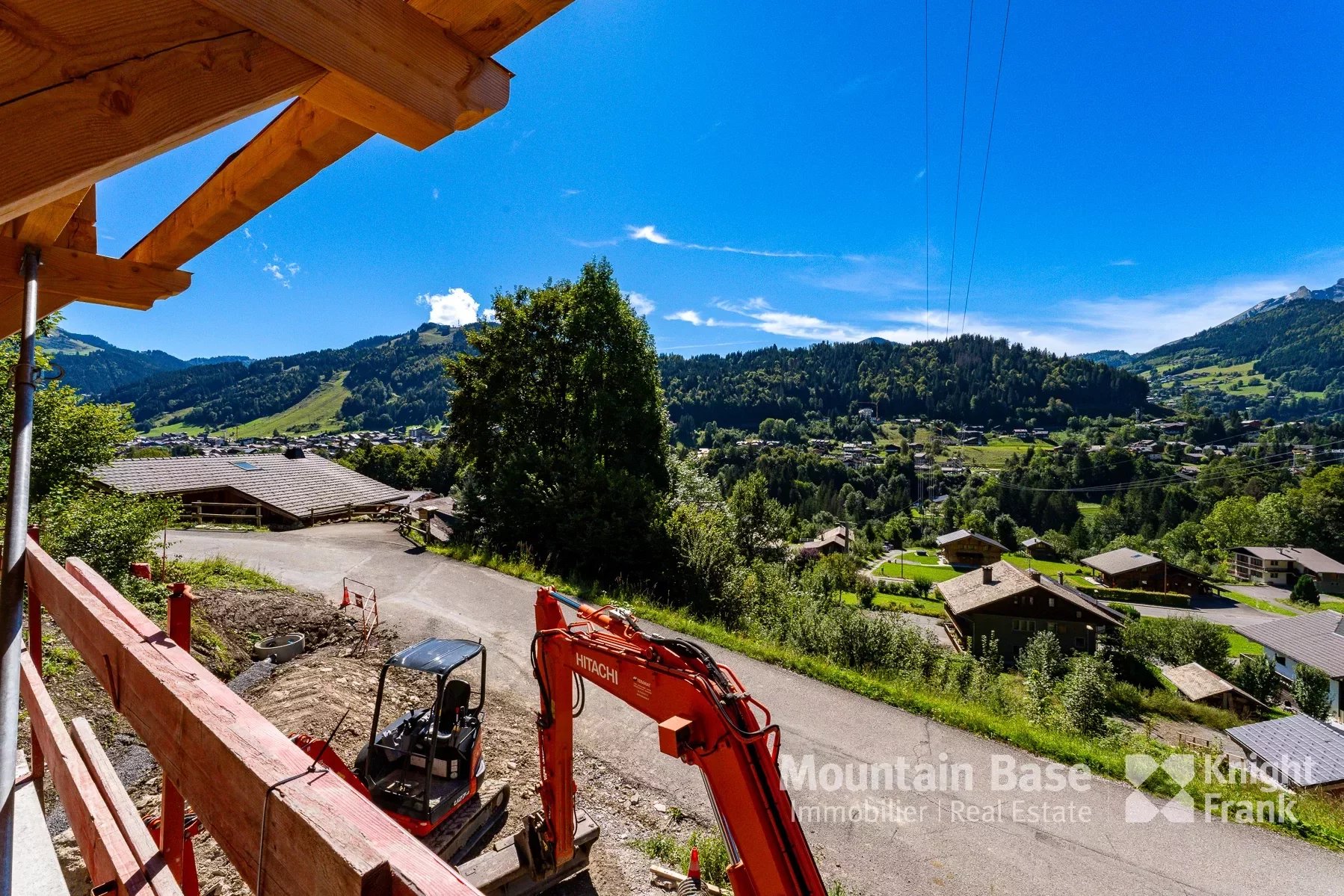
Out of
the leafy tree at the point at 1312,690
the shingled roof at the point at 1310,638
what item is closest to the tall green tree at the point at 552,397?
the leafy tree at the point at 1312,690

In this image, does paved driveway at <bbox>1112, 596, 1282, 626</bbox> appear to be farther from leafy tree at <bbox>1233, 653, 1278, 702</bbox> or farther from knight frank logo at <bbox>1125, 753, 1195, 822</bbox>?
knight frank logo at <bbox>1125, 753, 1195, 822</bbox>

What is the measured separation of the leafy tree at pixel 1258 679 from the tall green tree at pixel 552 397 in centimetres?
3625

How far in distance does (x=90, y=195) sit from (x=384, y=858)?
296 cm

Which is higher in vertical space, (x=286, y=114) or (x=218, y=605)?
(x=286, y=114)

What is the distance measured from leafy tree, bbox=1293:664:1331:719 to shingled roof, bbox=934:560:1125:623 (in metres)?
8.24

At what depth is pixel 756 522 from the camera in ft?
70.8

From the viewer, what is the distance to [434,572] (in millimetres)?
14078

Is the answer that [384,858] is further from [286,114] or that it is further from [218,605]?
[218,605]

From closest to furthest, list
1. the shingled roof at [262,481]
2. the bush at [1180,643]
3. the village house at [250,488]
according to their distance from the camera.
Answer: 1. the village house at [250,488]
2. the shingled roof at [262,481]
3. the bush at [1180,643]

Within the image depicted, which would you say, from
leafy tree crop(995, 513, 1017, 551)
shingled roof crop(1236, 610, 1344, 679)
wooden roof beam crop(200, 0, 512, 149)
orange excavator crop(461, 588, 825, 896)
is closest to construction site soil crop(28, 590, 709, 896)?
orange excavator crop(461, 588, 825, 896)

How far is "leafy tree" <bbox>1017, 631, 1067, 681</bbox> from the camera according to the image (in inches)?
960

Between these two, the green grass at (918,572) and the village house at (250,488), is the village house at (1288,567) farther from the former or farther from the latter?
the village house at (250,488)

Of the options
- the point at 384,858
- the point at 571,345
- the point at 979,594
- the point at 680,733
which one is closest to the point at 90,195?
the point at 384,858

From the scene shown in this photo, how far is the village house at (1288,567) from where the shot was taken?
214 ft
